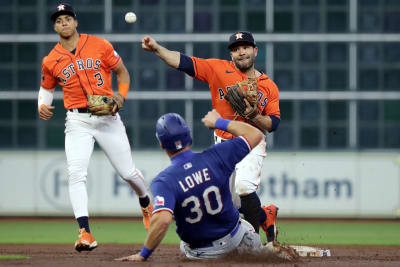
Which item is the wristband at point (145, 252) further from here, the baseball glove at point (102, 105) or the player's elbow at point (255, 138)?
the baseball glove at point (102, 105)

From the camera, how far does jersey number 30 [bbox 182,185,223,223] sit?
5973 millimetres

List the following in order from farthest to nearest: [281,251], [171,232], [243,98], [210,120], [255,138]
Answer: [171,232], [243,98], [281,251], [210,120], [255,138]

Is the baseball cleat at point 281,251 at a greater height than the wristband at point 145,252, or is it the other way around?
the wristband at point 145,252

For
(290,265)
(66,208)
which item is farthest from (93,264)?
(66,208)

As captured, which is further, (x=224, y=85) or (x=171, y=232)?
(x=171, y=232)

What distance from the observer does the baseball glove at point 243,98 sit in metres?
7.36

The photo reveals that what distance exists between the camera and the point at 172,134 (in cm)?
590

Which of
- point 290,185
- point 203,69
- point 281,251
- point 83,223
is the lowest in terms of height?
point 290,185

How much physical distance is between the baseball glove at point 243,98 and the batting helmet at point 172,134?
1450 millimetres

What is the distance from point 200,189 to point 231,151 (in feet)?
1.21

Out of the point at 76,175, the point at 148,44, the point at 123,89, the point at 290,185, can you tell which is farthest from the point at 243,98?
the point at 290,185

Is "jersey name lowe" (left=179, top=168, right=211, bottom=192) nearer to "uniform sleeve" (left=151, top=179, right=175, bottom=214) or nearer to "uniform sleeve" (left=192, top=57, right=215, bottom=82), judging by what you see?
"uniform sleeve" (left=151, top=179, right=175, bottom=214)

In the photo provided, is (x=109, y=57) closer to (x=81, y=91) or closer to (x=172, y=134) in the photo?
(x=81, y=91)

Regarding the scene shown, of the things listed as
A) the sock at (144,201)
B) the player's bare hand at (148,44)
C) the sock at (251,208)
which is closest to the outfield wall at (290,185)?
the sock at (144,201)
